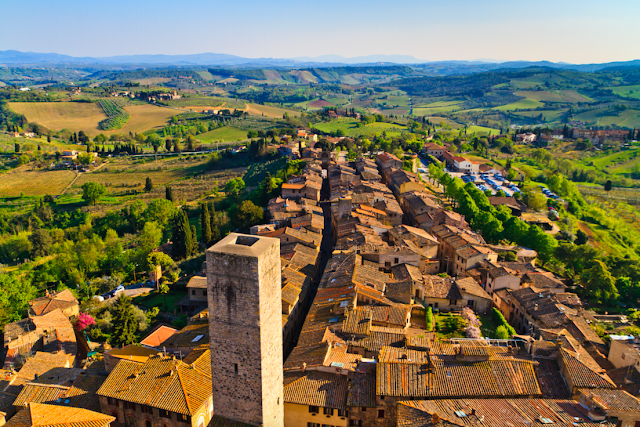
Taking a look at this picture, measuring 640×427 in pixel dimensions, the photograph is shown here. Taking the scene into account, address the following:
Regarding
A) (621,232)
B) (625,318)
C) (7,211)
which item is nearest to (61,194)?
(7,211)

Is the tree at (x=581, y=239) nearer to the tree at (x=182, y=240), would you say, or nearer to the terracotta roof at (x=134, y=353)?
the tree at (x=182, y=240)

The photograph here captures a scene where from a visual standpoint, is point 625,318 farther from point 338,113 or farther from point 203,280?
point 338,113

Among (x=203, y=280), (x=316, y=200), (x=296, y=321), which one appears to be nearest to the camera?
(x=296, y=321)

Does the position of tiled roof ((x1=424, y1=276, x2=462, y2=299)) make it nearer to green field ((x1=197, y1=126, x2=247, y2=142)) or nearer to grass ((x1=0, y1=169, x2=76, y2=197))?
grass ((x1=0, y1=169, x2=76, y2=197))

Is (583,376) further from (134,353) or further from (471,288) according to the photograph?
(134,353)

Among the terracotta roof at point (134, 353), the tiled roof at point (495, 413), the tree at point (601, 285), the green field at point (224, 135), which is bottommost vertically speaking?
the tree at point (601, 285)

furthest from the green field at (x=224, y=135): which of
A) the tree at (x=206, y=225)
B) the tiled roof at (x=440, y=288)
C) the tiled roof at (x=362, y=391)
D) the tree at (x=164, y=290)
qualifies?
the tiled roof at (x=362, y=391)
